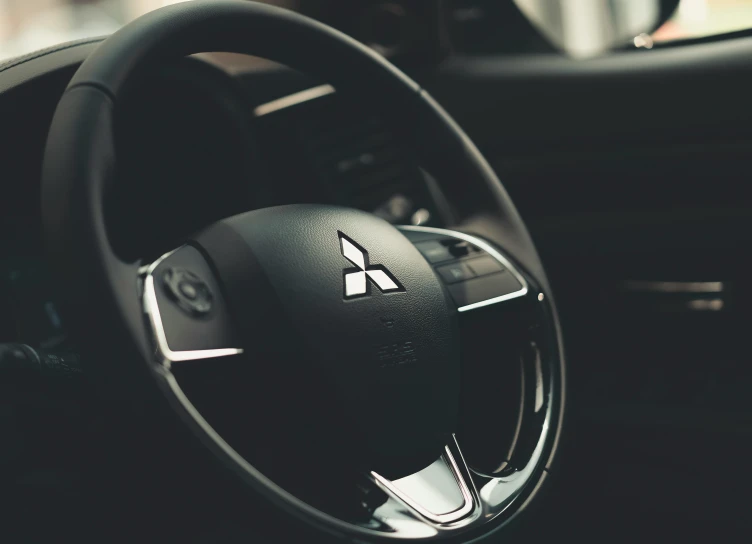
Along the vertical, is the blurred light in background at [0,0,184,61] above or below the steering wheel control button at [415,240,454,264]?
above

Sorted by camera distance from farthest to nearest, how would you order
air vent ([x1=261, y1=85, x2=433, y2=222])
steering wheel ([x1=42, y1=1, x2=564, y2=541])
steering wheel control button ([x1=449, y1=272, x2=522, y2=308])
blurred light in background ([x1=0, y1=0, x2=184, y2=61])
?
blurred light in background ([x1=0, y1=0, x2=184, y2=61])
air vent ([x1=261, y1=85, x2=433, y2=222])
steering wheel control button ([x1=449, y1=272, x2=522, y2=308])
steering wheel ([x1=42, y1=1, x2=564, y2=541])

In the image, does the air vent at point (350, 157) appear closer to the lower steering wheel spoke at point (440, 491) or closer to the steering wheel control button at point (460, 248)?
the steering wheel control button at point (460, 248)

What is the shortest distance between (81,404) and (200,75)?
0.57 meters

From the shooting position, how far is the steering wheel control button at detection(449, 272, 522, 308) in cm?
102

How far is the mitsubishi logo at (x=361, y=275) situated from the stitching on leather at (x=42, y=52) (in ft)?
1.36

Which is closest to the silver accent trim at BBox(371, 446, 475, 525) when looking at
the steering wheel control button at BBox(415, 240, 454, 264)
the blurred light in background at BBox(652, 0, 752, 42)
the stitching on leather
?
the steering wheel control button at BBox(415, 240, 454, 264)

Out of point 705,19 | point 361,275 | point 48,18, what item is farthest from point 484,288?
point 48,18

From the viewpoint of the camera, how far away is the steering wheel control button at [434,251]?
3.46ft

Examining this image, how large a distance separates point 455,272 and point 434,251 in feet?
0.15

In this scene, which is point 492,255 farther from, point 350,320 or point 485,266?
point 350,320

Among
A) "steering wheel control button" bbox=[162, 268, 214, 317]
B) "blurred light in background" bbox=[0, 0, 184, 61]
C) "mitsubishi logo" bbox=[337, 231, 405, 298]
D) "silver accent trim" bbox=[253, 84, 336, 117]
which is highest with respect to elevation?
"blurred light in background" bbox=[0, 0, 184, 61]

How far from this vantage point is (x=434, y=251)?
1.07 meters

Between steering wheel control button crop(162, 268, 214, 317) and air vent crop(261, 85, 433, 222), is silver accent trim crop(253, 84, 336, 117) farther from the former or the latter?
steering wheel control button crop(162, 268, 214, 317)

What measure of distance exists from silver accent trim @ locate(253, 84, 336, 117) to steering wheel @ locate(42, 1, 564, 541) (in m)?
0.61
